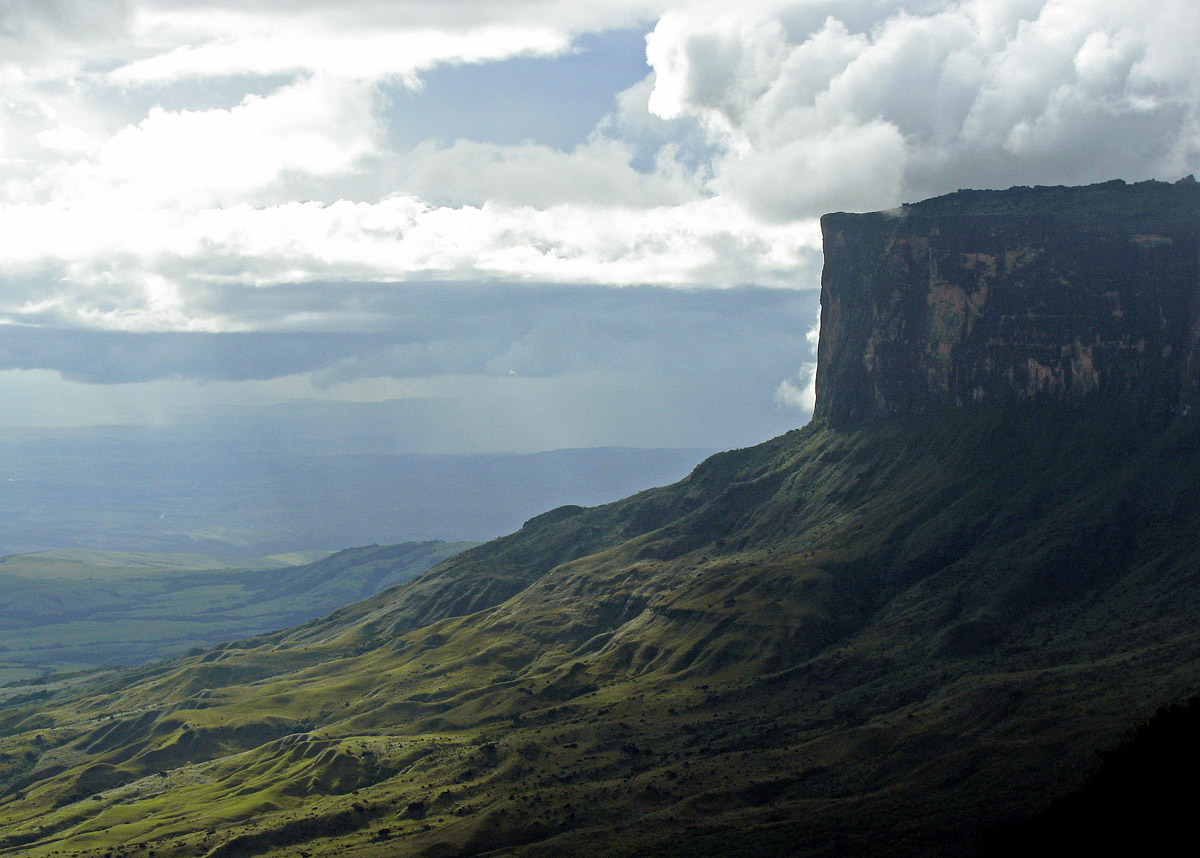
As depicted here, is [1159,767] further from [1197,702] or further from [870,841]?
[870,841]

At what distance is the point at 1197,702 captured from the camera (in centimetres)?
18300

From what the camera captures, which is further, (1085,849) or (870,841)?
(870,841)

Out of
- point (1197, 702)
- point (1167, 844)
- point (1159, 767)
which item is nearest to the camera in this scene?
point (1167, 844)

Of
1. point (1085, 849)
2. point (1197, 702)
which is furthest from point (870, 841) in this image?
point (1197, 702)

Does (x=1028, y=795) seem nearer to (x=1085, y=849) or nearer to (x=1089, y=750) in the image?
(x=1089, y=750)

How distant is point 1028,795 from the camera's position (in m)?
194

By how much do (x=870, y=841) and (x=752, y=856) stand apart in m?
18.0

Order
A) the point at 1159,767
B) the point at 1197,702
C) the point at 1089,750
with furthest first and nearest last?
1. the point at 1089,750
2. the point at 1197,702
3. the point at 1159,767

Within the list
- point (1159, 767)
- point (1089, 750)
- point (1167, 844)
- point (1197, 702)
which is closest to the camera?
point (1167, 844)

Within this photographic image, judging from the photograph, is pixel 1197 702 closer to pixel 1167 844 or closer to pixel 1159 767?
pixel 1159 767

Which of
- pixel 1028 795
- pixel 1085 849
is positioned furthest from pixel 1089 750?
pixel 1085 849

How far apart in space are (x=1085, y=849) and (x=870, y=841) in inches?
1506

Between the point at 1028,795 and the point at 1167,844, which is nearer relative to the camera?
the point at 1167,844

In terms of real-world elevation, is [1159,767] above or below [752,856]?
above
